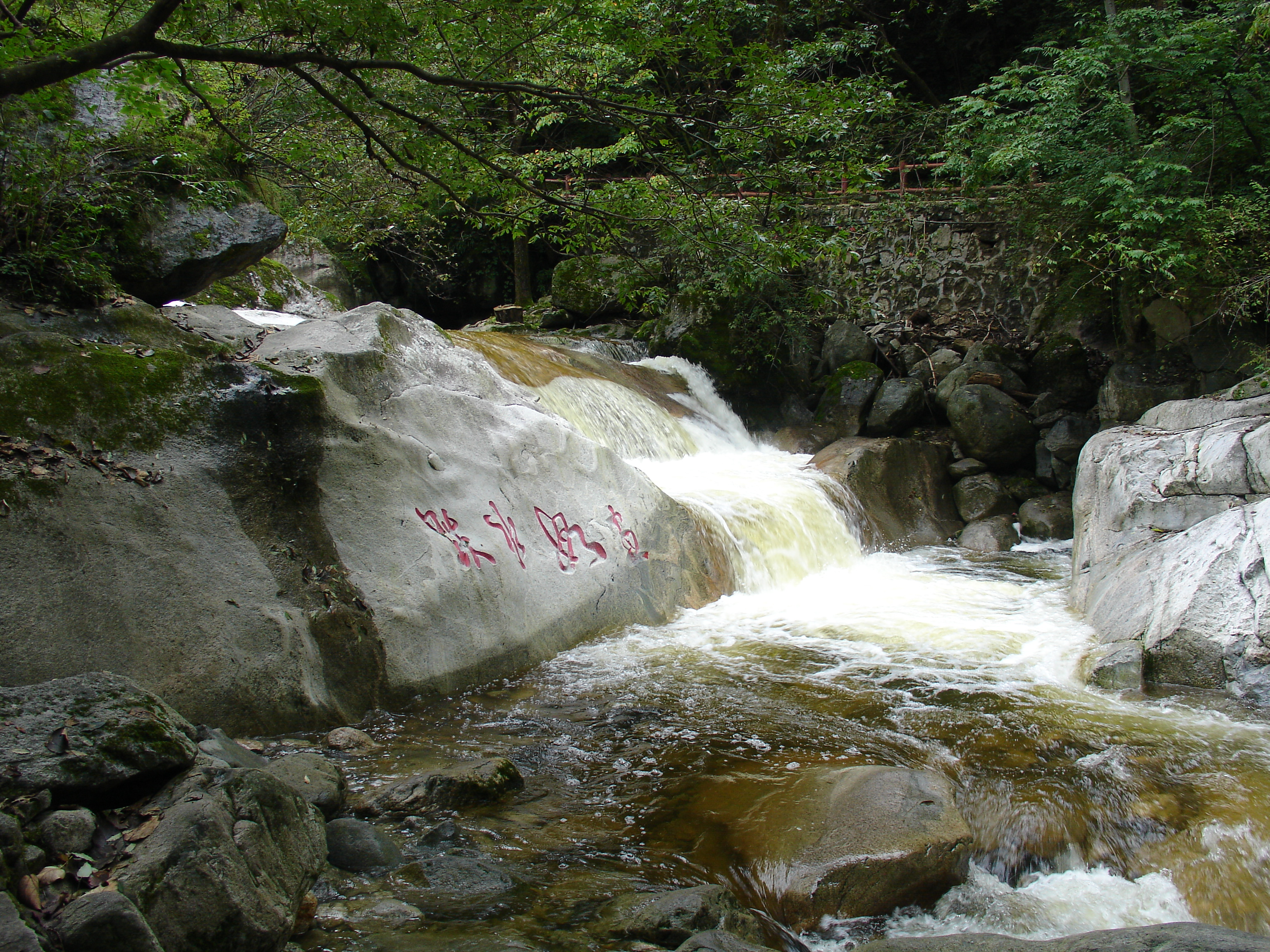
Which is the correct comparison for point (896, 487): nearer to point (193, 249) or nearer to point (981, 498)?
point (981, 498)

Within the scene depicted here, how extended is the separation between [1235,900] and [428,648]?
4.54 meters

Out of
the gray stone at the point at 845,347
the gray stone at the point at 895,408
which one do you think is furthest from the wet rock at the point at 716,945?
the gray stone at the point at 845,347

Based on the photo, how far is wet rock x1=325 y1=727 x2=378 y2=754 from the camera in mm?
4320

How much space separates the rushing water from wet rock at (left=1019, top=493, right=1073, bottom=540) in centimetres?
380

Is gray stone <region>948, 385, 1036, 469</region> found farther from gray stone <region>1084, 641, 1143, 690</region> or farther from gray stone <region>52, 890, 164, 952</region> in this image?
gray stone <region>52, 890, 164, 952</region>

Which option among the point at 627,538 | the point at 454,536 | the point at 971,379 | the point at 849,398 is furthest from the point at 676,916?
the point at 971,379

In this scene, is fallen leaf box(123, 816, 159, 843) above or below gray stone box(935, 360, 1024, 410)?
below

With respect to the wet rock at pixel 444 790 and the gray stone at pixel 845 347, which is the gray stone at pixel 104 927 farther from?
the gray stone at pixel 845 347

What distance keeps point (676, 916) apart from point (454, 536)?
3.54m

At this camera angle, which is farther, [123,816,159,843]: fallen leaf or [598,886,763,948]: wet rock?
[598,886,763,948]: wet rock

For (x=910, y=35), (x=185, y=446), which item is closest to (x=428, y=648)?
(x=185, y=446)

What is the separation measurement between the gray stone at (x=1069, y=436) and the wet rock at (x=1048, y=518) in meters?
0.70

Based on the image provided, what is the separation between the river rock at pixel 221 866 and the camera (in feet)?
7.04

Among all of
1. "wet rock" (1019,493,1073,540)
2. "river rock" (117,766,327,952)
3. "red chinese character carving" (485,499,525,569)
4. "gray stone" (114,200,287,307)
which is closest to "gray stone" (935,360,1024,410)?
"wet rock" (1019,493,1073,540)
